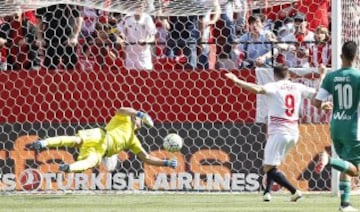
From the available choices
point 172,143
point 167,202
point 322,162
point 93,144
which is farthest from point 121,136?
point 322,162

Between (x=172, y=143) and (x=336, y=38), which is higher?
(x=336, y=38)

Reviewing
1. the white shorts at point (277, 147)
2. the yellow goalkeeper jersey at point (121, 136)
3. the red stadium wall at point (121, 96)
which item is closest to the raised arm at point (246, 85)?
the white shorts at point (277, 147)

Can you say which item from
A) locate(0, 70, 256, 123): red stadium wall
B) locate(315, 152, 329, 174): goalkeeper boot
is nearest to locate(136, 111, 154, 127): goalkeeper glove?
locate(0, 70, 256, 123): red stadium wall

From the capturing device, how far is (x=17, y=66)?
16750mm

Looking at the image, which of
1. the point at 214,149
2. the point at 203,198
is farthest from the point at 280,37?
the point at 203,198

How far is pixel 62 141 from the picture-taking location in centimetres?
1491

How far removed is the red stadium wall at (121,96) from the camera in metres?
16.2

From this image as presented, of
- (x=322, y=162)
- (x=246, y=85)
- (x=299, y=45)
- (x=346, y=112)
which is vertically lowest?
(x=322, y=162)

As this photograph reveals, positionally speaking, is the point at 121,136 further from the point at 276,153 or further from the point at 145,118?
the point at 276,153

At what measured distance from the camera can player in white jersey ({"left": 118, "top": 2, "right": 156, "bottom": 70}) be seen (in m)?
16.5

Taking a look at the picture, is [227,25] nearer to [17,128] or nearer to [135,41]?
[135,41]

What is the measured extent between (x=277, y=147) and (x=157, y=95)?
Result: 2317 mm

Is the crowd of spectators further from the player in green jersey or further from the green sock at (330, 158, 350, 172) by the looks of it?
the green sock at (330, 158, 350, 172)

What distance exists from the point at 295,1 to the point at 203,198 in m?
3.27
